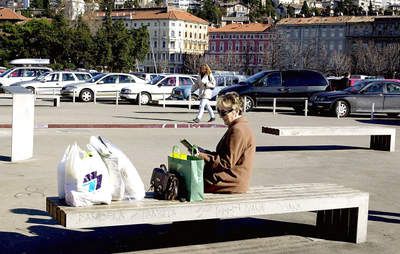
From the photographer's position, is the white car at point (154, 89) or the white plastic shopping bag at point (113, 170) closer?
the white plastic shopping bag at point (113, 170)

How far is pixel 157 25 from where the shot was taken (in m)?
174

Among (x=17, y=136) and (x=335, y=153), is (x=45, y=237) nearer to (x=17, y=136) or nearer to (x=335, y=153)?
(x=17, y=136)

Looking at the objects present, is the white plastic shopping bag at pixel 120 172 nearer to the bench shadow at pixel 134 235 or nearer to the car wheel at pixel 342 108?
the bench shadow at pixel 134 235

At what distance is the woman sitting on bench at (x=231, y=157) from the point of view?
625cm

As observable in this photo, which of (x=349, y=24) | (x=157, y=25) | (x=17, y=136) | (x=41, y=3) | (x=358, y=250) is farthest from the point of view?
(x=41, y=3)

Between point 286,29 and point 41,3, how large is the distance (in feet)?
252

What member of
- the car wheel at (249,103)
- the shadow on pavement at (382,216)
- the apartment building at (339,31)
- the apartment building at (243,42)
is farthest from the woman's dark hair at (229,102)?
the apartment building at (243,42)

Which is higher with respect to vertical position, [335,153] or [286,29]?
[286,29]

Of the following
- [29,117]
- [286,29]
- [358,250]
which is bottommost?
[358,250]

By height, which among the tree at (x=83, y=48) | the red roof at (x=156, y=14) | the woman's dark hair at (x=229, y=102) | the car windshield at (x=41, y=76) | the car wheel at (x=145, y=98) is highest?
the red roof at (x=156, y=14)

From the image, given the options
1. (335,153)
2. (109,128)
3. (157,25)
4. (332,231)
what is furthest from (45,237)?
(157,25)

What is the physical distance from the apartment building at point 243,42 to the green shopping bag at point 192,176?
5570 inches

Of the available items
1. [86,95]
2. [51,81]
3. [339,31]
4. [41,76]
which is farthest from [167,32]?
[86,95]

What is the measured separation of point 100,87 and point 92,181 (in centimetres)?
2858
